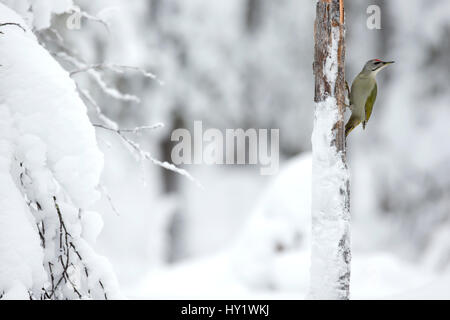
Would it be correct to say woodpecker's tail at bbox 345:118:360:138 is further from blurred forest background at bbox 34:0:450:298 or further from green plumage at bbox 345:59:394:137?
blurred forest background at bbox 34:0:450:298

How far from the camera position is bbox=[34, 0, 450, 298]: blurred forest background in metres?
7.81

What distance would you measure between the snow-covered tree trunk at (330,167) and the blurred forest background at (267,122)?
11.2ft

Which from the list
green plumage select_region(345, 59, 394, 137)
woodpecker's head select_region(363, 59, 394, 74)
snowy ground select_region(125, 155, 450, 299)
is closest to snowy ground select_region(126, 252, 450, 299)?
snowy ground select_region(125, 155, 450, 299)

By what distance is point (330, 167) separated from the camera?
3.22 meters

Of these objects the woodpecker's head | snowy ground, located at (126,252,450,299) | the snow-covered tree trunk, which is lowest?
snowy ground, located at (126,252,450,299)

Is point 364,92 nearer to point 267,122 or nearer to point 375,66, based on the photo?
point 375,66

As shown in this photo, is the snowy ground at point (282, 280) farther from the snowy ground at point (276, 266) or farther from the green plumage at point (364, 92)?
the green plumage at point (364, 92)

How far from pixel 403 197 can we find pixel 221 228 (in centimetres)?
891

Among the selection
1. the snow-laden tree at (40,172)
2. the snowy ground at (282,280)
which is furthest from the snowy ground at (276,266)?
the snow-laden tree at (40,172)

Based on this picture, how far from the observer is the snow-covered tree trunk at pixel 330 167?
3143 millimetres

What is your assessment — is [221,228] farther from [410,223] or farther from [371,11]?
[371,11]

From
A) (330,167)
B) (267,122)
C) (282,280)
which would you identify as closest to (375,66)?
(330,167)

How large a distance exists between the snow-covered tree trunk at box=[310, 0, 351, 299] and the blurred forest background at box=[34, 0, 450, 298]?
3.41 m

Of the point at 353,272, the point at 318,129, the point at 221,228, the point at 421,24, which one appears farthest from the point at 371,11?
the point at 221,228
